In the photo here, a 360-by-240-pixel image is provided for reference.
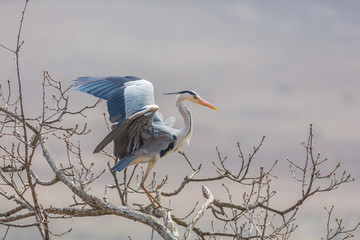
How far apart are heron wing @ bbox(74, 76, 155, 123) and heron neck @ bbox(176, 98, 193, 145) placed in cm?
46

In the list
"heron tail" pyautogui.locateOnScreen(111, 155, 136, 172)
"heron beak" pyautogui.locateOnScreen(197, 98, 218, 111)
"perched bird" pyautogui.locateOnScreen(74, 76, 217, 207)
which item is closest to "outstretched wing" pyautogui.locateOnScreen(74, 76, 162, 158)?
"perched bird" pyautogui.locateOnScreen(74, 76, 217, 207)

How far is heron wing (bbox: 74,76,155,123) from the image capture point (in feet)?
20.3

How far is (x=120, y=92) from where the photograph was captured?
6621 mm

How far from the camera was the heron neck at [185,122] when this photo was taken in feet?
22.4

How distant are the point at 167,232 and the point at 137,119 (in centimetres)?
151

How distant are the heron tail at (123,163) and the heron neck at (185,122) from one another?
79 cm

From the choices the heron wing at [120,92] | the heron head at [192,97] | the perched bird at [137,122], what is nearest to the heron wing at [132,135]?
the perched bird at [137,122]

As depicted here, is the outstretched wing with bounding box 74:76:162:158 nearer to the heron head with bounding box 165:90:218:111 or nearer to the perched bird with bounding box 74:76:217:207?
the perched bird with bounding box 74:76:217:207

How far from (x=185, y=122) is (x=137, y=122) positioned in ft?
2.96

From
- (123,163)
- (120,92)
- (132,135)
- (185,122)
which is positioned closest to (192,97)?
(185,122)

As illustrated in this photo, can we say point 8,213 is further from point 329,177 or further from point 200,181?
point 329,177

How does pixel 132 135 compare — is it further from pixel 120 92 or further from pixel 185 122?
pixel 185 122

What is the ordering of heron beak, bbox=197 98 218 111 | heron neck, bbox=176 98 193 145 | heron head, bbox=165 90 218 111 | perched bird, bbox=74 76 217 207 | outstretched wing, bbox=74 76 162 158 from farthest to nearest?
heron beak, bbox=197 98 218 111
heron head, bbox=165 90 218 111
heron neck, bbox=176 98 193 145
perched bird, bbox=74 76 217 207
outstretched wing, bbox=74 76 162 158

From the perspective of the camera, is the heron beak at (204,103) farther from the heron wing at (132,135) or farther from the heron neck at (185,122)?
the heron wing at (132,135)
